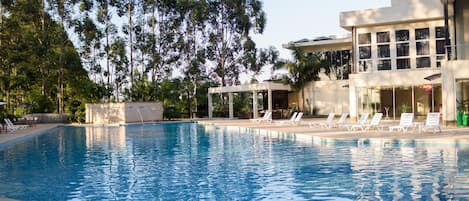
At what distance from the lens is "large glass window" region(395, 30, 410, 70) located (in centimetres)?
2498

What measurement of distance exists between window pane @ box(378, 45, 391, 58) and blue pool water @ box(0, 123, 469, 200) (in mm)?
12137

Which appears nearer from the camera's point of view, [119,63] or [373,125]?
[373,125]

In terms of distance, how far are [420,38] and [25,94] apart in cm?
3284

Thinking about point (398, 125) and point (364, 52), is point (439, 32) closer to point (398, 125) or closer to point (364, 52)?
point (364, 52)

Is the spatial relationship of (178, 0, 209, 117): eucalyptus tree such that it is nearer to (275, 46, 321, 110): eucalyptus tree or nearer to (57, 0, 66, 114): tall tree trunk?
(57, 0, 66, 114): tall tree trunk

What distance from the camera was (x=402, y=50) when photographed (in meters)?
25.0

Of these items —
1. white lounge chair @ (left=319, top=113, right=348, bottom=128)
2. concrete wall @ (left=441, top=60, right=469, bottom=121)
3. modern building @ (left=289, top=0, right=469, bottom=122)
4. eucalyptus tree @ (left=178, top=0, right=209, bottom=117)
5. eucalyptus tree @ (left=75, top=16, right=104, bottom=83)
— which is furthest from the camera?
eucalyptus tree @ (left=178, top=0, right=209, bottom=117)

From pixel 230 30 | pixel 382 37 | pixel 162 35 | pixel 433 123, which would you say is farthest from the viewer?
pixel 230 30

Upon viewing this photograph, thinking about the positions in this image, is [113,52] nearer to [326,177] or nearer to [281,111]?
[281,111]

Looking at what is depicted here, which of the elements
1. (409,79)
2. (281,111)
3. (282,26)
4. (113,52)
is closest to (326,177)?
(409,79)

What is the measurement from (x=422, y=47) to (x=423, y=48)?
0.07 metres

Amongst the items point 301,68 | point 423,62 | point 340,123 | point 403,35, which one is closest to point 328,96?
point 301,68

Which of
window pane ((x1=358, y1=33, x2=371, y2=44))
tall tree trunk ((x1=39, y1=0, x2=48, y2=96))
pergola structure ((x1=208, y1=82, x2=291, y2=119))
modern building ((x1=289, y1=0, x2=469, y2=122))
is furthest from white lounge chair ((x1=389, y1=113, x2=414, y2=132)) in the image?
tall tree trunk ((x1=39, y1=0, x2=48, y2=96))

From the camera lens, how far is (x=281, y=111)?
3431 cm
